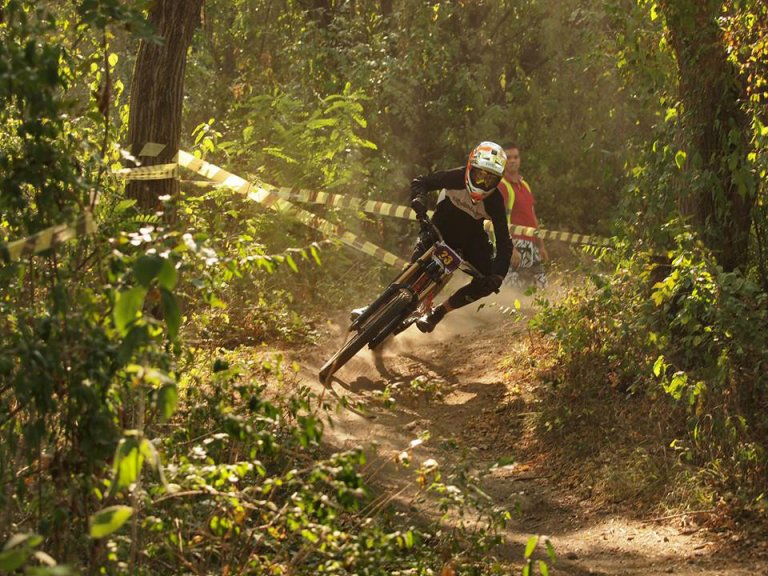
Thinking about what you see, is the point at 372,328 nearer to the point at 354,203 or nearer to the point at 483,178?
the point at 483,178

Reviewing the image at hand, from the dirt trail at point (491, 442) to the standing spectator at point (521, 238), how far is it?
448 millimetres

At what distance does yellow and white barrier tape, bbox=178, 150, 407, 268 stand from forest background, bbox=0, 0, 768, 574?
0.19 metres

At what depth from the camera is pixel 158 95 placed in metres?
8.58

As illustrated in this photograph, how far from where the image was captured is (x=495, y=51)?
18547mm

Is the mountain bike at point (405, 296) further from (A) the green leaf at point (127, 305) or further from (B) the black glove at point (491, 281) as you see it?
(A) the green leaf at point (127, 305)

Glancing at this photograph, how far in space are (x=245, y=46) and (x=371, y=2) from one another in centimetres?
212

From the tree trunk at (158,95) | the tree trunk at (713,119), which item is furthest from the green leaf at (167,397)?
the tree trunk at (713,119)

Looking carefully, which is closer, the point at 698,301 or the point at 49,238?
the point at 49,238

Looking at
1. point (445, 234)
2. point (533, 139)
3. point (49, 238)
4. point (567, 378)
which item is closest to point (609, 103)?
point (533, 139)

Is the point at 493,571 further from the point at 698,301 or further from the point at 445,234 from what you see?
the point at 445,234

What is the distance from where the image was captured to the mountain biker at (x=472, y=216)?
995cm

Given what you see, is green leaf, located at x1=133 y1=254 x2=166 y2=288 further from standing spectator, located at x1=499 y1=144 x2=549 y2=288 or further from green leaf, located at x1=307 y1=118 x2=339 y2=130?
standing spectator, located at x1=499 y1=144 x2=549 y2=288

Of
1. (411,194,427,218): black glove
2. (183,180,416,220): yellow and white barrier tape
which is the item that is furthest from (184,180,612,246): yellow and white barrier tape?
(411,194,427,218): black glove

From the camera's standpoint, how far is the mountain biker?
32.6 feet
